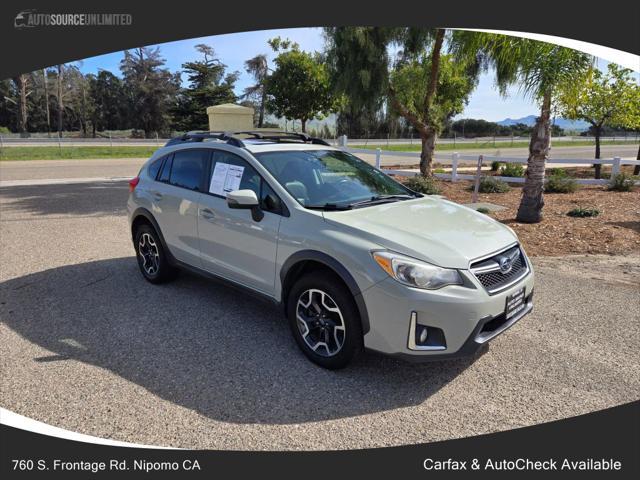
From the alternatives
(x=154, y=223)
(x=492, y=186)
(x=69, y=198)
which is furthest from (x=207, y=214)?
(x=492, y=186)

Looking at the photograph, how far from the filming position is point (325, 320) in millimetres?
3459

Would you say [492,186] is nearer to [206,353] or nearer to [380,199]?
[380,199]

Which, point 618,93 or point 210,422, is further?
point 618,93

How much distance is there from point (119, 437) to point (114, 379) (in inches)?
27.0

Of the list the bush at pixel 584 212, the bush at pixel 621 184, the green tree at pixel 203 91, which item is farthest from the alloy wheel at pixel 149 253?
the green tree at pixel 203 91

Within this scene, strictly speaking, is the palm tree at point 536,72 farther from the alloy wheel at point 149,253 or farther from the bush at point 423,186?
the alloy wheel at point 149,253

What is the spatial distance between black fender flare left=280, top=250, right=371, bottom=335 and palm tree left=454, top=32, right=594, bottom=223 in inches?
249

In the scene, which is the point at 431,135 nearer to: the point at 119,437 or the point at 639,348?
the point at 639,348

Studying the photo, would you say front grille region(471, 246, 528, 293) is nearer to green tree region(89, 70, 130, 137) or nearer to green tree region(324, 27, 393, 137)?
green tree region(324, 27, 393, 137)

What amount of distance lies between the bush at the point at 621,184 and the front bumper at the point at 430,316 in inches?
451

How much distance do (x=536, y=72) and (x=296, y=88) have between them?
67.1 feet

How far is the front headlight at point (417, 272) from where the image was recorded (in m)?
3.02

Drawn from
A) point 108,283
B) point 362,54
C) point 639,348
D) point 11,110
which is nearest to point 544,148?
point 639,348

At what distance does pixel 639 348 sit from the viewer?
12.8 ft
